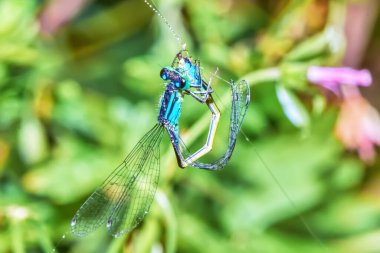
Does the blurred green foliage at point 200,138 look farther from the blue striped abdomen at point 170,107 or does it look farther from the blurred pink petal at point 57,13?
the blue striped abdomen at point 170,107

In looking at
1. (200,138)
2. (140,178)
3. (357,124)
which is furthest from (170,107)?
(357,124)

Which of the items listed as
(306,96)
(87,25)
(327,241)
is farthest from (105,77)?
(327,241)

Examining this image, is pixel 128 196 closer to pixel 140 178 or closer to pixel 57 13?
pixel 140 178

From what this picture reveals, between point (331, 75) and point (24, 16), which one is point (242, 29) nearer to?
point (331, 75)

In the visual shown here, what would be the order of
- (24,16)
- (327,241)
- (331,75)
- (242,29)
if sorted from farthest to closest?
(242,29)
(327,241)
(24,16)
(331,75)

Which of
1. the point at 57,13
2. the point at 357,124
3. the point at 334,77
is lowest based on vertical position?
the point at 357,124

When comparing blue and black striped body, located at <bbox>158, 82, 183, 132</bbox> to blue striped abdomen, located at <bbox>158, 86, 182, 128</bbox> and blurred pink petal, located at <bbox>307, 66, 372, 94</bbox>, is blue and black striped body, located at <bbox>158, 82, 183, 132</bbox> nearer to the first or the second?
blue striped abdomen, located at <bbox>158, 86, 182, 128</bbox>

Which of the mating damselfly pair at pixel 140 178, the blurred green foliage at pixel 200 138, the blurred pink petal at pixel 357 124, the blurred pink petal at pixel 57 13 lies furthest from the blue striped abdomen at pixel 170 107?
the blurred pink petal at pixel 57 13
